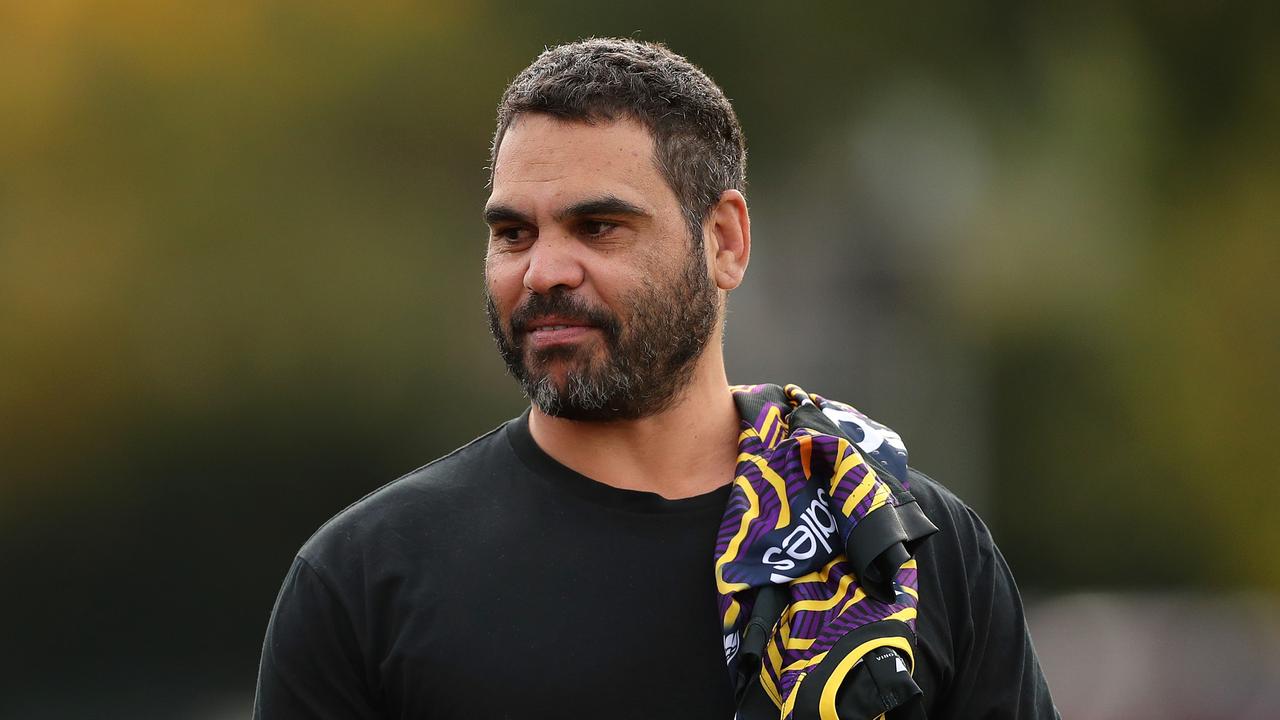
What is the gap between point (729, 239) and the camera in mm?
2012

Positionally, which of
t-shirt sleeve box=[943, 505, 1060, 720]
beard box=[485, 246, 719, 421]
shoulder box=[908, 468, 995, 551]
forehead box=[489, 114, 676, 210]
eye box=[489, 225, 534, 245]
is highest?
forehead box=[489, 114, 676, 210]

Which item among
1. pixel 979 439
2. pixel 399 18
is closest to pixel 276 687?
pixel 399 18

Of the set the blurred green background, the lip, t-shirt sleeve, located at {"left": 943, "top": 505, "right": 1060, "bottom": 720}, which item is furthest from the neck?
the blurred green background

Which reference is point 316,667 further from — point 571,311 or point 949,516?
point 949,516

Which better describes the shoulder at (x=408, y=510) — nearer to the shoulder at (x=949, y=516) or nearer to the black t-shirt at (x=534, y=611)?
Answer: the black t-shirt at (x=534, y=611)

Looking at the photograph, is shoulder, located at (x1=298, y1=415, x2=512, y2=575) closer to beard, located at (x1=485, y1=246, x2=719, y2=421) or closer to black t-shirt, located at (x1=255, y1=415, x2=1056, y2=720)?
black t-shirt, located at (x1=255, y1=415, x2=1056, y2=720)

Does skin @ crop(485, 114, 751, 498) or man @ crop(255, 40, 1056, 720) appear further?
skin @ crop(485, 114, 751, 498)

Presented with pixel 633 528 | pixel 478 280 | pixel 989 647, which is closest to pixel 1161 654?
pixel 478 280

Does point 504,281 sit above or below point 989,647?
above

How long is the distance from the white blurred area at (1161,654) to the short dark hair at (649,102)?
12.1 feet

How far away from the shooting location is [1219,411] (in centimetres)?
549

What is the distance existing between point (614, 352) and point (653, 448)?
167mm

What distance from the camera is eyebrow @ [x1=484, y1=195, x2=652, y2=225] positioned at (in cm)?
179

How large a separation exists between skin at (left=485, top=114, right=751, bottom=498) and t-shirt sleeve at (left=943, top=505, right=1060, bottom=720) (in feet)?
1.20
